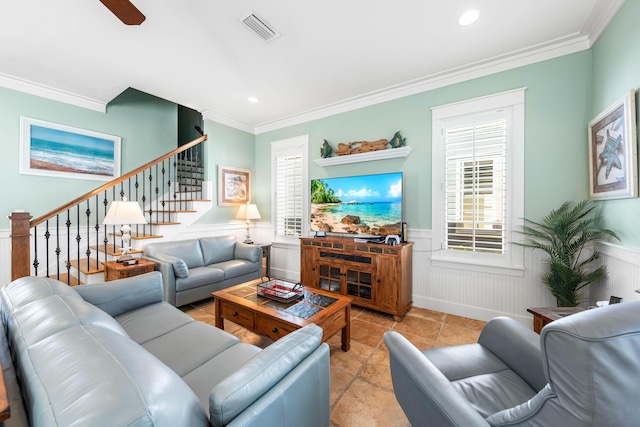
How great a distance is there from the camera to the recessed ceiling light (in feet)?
6.89

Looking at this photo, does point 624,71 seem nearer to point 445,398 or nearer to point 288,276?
point 445,398

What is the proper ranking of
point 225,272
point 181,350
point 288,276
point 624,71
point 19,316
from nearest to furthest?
point 19,316, point 181,350, point 624,71, point 225,272, point 288,276

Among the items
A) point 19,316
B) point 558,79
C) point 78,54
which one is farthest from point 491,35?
point 78,54

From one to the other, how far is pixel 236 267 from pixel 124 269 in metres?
1.30

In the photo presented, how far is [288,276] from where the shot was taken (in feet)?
14.7

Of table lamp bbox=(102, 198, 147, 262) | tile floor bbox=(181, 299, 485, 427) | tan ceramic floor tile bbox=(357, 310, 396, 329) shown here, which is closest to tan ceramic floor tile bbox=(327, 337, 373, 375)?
tile floor bbox=(181, 299, 485, 427)

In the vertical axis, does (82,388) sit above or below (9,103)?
below

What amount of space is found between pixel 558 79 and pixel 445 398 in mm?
3204

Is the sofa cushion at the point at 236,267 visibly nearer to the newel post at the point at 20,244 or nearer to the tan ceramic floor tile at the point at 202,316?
the tan ceramic floor tile at the point at 202,316

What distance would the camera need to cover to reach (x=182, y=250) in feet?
11.8

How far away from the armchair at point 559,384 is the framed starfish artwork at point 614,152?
159cm

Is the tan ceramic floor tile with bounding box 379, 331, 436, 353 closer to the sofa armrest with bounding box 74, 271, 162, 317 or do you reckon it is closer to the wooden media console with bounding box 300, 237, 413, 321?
the wooden media console with bounding box 300, 237, 413, 321

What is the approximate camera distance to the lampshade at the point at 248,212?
14.8 feet

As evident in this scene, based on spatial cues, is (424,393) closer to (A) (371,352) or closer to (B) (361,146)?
(A) (371,352)
